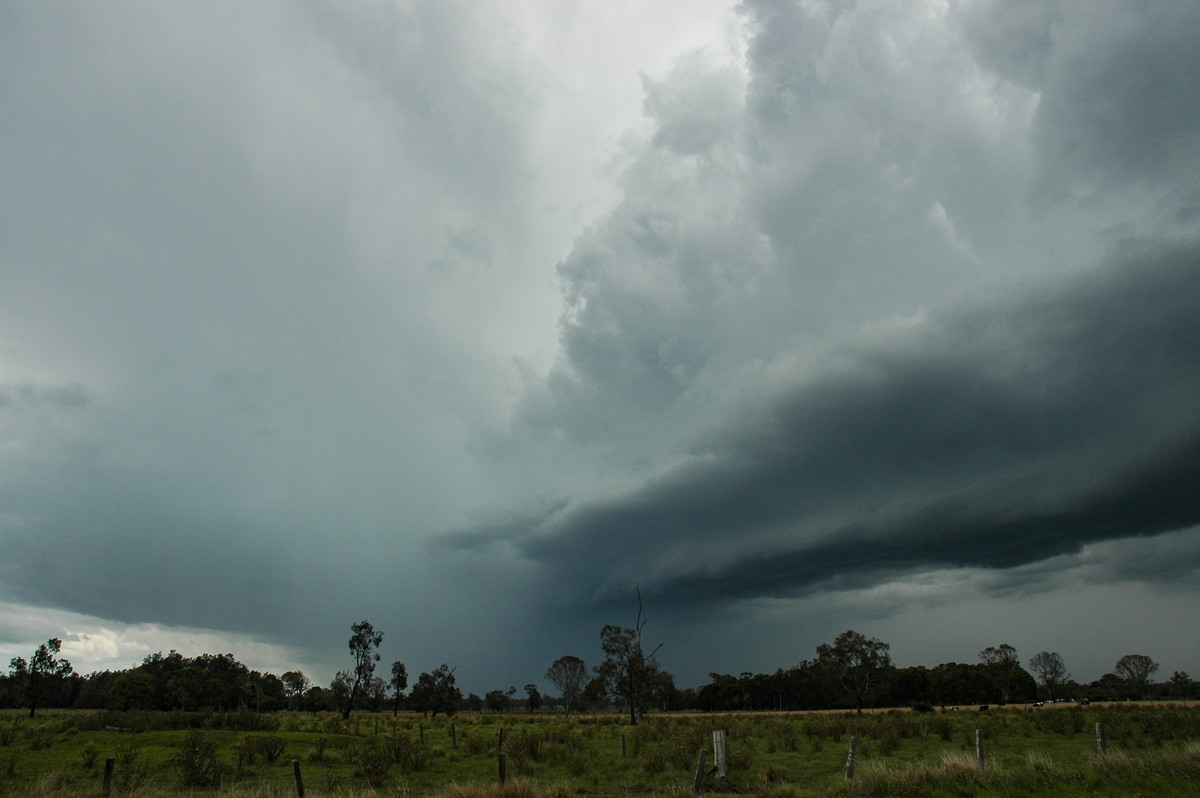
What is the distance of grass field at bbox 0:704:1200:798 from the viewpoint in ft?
55.6

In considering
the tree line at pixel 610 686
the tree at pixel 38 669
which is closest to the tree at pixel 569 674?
the tree line at pixel 610 686

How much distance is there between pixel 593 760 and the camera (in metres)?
28.8

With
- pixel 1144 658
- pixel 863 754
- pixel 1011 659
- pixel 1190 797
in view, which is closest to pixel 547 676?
pixel 1011 659

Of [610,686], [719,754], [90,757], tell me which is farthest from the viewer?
[610,686]

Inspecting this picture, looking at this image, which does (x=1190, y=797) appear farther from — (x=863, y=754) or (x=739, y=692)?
(x=739, y=692)

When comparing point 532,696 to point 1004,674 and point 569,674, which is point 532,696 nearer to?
point 569,674

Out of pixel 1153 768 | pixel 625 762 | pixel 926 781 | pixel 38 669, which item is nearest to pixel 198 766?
pixel 625 762

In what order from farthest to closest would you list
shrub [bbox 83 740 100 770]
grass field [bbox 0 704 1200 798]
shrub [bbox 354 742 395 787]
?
shrub [bbox 83 740 100 770]
shrub [bbox 354 742 395 787]
grass field [bbox 0 704 1200 798]

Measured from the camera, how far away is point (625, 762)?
27.5m

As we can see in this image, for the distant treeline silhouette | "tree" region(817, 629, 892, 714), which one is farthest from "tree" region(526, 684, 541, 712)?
"tree" region(817, 629, 892, 714)

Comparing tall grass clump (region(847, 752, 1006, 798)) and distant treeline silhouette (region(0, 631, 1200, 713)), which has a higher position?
tall grass clump (region(847, 752, 1006, 798))

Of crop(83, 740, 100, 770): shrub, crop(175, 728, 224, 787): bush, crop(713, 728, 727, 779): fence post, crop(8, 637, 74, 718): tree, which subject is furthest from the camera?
crop(8, 637, 74, 718): tree

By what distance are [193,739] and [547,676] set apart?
110 metres

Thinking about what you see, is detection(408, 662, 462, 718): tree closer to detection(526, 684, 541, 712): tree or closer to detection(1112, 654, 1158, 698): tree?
detection(526, 684, 541, 712): tree
